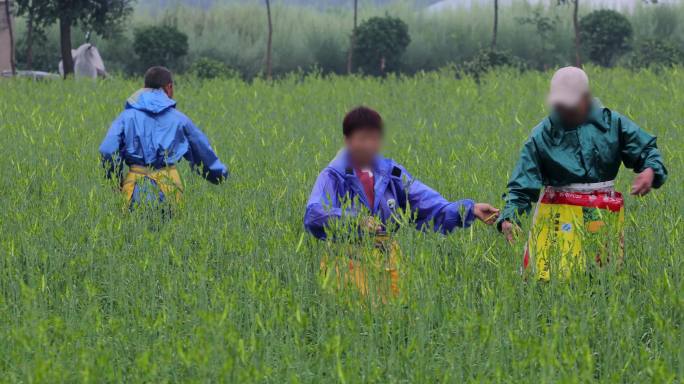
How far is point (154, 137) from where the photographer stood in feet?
25.1

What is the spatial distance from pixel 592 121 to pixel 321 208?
134 cm

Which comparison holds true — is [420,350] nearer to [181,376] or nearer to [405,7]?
[181,376]

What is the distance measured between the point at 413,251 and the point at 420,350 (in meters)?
0.74

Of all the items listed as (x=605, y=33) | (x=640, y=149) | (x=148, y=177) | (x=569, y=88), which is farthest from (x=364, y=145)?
(x=605, y=33)

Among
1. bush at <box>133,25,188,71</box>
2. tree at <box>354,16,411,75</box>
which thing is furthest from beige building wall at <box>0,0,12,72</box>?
tree at <box>354,16,411,75</box>

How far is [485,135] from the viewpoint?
40.6 feet

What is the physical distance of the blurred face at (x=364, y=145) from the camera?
516 centimetres

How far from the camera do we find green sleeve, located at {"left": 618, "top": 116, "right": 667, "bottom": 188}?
16.8ft

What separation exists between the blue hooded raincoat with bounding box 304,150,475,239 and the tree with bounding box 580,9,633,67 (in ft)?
77.4

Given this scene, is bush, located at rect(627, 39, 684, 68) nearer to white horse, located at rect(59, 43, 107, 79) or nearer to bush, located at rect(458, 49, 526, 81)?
bush, located at rect(458, 49, 526, 81)

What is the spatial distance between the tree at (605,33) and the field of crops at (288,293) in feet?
54.0

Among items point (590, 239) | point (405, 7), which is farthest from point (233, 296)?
point (405, 7)

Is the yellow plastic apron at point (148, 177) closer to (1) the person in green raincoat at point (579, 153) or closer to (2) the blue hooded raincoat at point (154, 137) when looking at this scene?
(2) the blue hooded raincoat at point (154, 137)

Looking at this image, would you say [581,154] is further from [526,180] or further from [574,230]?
[574,230]
